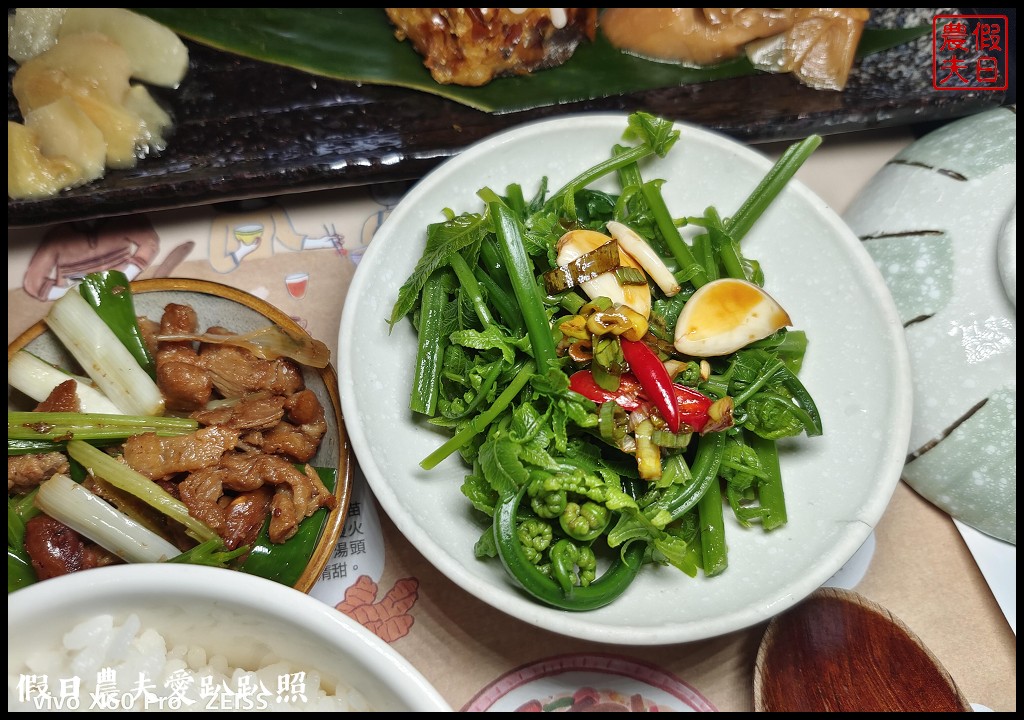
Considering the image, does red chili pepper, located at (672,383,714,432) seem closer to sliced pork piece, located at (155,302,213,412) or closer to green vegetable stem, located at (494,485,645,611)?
green vegetable stem, located at (494,485,645,611)

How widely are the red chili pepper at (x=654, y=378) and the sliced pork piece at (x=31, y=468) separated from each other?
1.25 metres

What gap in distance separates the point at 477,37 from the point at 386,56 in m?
0.29

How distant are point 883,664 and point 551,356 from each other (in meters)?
1.02

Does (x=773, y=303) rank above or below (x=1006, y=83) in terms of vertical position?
below

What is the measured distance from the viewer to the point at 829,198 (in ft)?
7.15

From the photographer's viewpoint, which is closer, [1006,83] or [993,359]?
[993,359]

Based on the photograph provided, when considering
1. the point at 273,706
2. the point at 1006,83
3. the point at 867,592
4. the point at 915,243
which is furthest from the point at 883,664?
the point at 1006,83

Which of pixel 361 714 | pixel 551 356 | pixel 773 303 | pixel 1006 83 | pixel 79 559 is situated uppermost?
pixel 1006 83

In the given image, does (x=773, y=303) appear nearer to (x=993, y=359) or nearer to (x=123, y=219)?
(x=993, y=359)

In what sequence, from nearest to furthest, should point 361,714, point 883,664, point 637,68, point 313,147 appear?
point 361,714 → point 883,664 → point 313,147 → point 637,68

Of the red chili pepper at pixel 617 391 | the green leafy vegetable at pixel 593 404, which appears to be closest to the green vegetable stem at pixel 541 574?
the green leafy vegetable at pixel 593 404

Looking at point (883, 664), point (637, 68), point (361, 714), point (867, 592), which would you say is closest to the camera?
point (361, 714)

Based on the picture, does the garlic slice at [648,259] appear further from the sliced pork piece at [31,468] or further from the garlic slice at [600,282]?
the sliced pork piece at [31,468]

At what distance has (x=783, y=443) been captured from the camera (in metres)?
1.67
